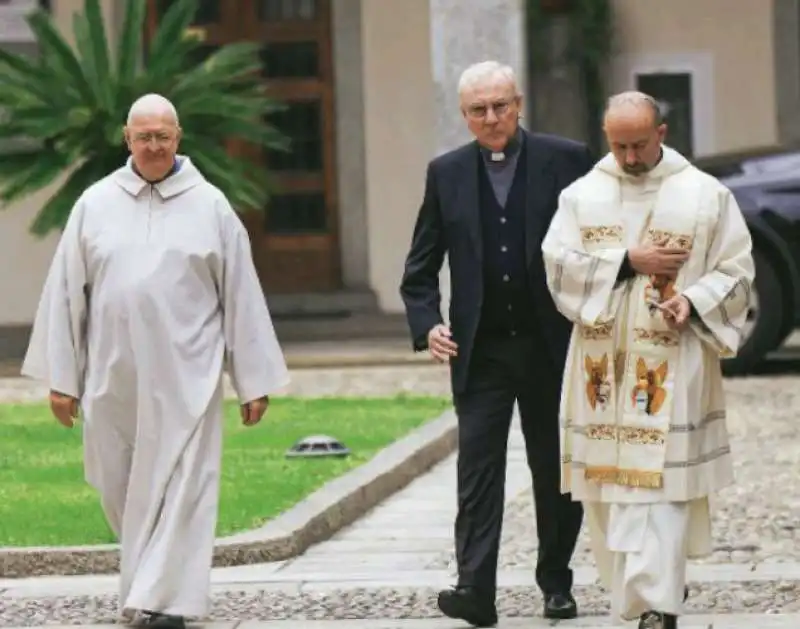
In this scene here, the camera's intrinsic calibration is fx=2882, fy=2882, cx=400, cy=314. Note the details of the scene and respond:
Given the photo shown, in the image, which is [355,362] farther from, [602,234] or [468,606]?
[602,234]

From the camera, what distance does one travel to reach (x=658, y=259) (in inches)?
323

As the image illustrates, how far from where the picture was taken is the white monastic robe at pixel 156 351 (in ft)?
29.7

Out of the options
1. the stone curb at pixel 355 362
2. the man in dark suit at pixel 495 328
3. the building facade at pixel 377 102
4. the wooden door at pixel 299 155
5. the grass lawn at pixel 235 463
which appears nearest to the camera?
the man in dark suit at pixel 495 328

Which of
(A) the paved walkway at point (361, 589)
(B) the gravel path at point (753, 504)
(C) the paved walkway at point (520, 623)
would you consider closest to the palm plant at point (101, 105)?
(B) the gravel path at point (753, 504)

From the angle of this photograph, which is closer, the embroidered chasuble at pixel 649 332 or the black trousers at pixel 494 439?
the embroidered chasuble at pixel 649 332

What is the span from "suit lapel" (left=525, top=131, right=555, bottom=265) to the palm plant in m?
11.1

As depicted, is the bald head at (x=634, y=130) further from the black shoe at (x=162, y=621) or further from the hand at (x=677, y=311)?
the black shoe at (x=162, y=621)

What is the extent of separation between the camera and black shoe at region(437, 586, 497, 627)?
8.87 metres

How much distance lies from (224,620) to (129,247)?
1239 millimetres

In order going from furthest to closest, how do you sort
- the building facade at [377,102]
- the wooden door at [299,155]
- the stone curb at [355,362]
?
the wooden door at [299,155], the building facade at [377,102], the stone curb at [355,362]

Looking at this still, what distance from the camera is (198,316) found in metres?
9.12

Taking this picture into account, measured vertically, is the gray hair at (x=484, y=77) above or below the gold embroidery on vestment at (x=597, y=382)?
above

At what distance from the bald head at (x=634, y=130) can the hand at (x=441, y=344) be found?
36.2 inches

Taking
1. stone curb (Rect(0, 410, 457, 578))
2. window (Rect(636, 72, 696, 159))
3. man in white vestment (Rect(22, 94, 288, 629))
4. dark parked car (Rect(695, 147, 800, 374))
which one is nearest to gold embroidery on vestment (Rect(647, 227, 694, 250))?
man in white vestment (Rect(22, 94, 288, 629))
